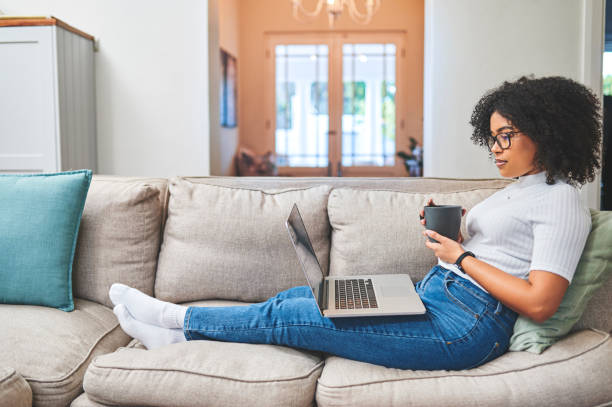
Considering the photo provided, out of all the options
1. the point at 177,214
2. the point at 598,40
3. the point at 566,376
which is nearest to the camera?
the point at 566,376

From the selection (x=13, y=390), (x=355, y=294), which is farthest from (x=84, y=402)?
(x=355, y=294)

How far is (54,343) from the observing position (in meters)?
1.40

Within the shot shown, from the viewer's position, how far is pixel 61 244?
1646mm

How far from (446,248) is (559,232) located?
0.26m

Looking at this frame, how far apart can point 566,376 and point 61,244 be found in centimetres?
148

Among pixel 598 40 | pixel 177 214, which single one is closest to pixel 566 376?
pixel 177 214

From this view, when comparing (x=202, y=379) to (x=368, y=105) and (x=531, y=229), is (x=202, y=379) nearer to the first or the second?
(x=531, y=229)

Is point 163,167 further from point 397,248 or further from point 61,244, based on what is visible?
point 397,248

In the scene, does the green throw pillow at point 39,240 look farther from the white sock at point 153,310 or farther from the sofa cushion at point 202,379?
the sofa cushion at point 202,379

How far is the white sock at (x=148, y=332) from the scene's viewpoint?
1409 mm

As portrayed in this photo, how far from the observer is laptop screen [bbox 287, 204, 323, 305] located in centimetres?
131

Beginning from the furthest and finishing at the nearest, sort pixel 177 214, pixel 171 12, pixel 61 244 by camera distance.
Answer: pixel 171 12 < pixel 177 214 < pixel 61 244

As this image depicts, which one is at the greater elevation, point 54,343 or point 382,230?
point 382,230

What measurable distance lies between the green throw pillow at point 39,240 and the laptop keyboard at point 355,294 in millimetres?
863
